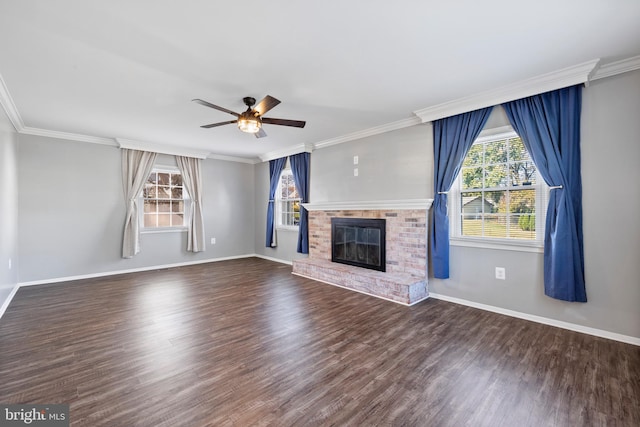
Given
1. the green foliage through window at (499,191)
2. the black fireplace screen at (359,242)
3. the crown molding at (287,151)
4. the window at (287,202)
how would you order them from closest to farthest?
the green foliage through window at (499,191), the black fireplace screen at (359,242), the crown molding at (287,151), the window at (287,202)

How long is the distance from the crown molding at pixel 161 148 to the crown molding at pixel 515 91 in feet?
14.4

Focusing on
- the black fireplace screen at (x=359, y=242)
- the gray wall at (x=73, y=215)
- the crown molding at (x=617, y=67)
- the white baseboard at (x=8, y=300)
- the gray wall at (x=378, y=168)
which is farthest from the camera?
the gray wall at (x=73, y=215)

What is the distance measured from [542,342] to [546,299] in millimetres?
584

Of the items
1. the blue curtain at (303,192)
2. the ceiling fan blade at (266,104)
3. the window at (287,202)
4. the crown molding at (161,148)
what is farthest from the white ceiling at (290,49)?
the window at (287,202)

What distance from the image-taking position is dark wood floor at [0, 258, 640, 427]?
1.69 m

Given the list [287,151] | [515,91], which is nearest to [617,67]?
[515,91]

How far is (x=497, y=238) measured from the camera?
3.32m

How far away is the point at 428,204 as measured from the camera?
12.4 ft

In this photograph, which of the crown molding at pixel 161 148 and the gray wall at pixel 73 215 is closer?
the gray wall at pixel 73 215

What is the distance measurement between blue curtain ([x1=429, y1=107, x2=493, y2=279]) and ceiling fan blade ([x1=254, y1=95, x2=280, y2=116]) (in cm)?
221

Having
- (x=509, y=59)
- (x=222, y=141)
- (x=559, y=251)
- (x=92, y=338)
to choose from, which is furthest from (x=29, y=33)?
(x=559, y=251)

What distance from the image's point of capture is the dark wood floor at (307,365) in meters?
1.69

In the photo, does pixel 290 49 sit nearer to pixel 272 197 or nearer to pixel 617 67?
pixel 617 67

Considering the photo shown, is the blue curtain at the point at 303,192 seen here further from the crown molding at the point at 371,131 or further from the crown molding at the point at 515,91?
the crown molding at the point at 515,91
